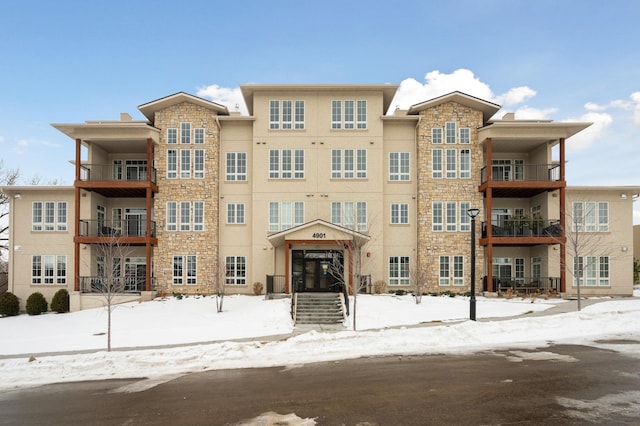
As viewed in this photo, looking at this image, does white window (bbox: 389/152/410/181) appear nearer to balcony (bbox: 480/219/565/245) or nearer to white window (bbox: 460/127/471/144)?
white window (bbox: 460/127/471/144)

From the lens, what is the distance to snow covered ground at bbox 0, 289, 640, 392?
487 inches

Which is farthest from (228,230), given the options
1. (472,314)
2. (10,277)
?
(472,314)

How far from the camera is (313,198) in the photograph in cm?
2758

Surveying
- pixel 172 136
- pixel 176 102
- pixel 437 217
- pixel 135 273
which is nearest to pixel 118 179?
pixel 172 136

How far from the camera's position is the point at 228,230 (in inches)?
1102

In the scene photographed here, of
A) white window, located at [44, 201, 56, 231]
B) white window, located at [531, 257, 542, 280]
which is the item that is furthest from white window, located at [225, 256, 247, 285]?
white window, located at [531, 257, 542, 280]

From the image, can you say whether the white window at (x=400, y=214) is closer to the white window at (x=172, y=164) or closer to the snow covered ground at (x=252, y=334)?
the snow covered ground at (x=252, y=334)

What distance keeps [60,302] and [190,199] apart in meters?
9.06

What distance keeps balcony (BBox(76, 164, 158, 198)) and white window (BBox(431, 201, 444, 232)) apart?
16.7 m

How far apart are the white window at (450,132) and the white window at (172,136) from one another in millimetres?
16494

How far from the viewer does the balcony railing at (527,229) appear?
87.8ft

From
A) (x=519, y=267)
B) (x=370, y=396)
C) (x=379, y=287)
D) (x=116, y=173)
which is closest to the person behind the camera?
(x=370, y=396)

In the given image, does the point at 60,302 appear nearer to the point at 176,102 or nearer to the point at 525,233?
the point at 176,102

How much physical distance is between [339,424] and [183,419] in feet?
8.92
